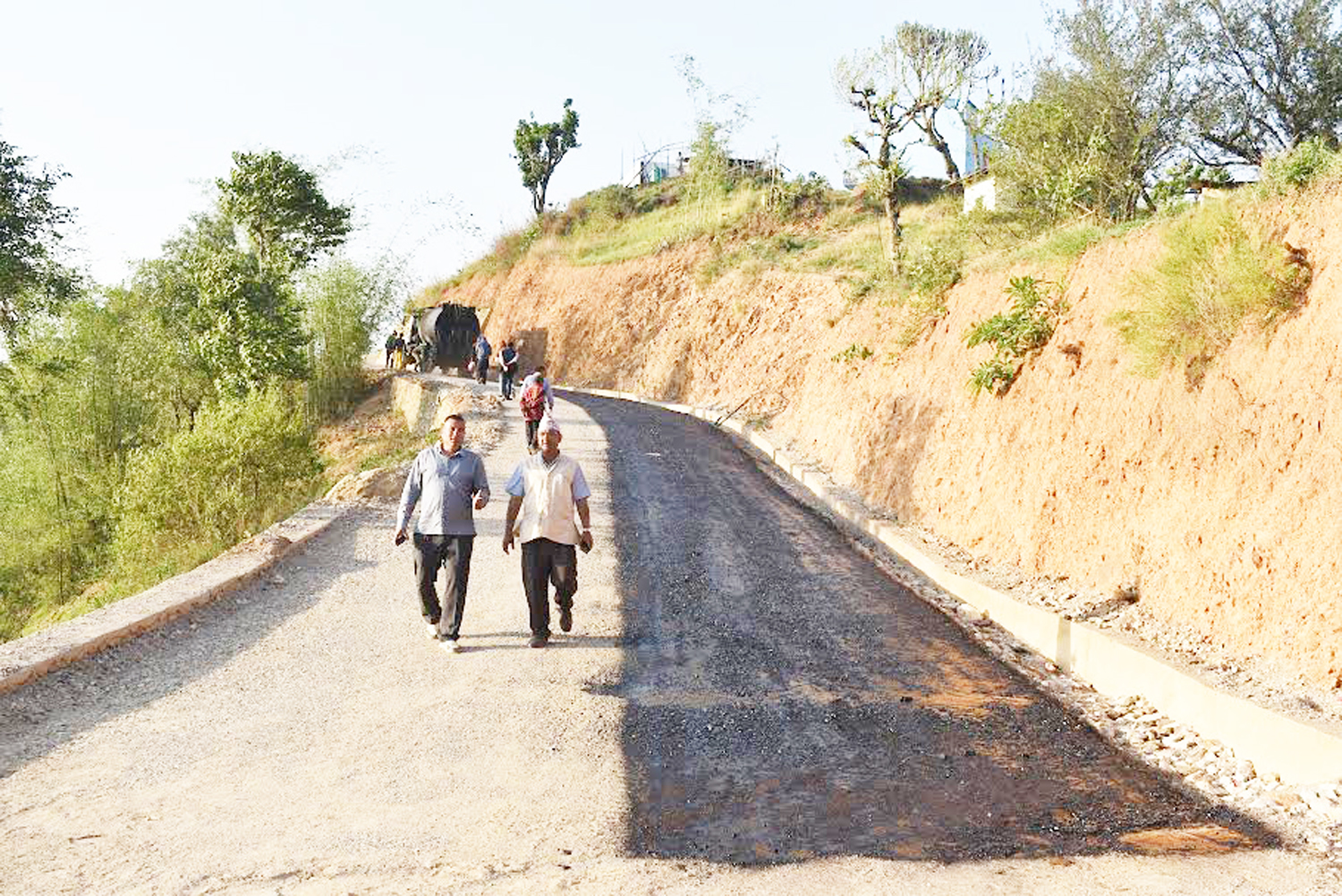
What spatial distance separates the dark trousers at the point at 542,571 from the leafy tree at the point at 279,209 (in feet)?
114

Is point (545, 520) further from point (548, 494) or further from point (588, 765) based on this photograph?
point (588, 765)

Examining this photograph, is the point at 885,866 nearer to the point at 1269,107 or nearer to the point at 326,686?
the point at 326,686

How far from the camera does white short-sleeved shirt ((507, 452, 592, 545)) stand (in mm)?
8727

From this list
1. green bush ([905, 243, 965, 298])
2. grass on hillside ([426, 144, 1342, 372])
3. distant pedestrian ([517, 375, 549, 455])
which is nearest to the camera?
grass on hillside ([426, 144, 1342, 372])

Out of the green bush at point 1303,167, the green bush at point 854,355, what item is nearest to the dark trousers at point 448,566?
the green bush at point 1303,167

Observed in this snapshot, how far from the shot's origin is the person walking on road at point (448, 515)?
28.8 feet

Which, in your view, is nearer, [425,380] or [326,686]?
[326,686]

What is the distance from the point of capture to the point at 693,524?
14.7 m

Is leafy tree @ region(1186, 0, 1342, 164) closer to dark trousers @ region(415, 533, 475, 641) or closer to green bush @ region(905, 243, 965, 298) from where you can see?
green bush @ region(905, 243, 965, 298)

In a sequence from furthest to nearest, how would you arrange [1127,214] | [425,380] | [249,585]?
1. [425,380]
2. [1127,214]
3. [249,585]

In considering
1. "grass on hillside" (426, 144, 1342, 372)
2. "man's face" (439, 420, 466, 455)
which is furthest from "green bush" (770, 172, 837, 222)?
"man's face" (439, 420, 466, 455)

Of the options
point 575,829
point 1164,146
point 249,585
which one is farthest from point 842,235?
point 575,829

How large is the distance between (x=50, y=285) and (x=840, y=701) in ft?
79.5

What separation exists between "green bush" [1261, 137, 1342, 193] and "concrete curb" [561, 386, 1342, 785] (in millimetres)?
4631
